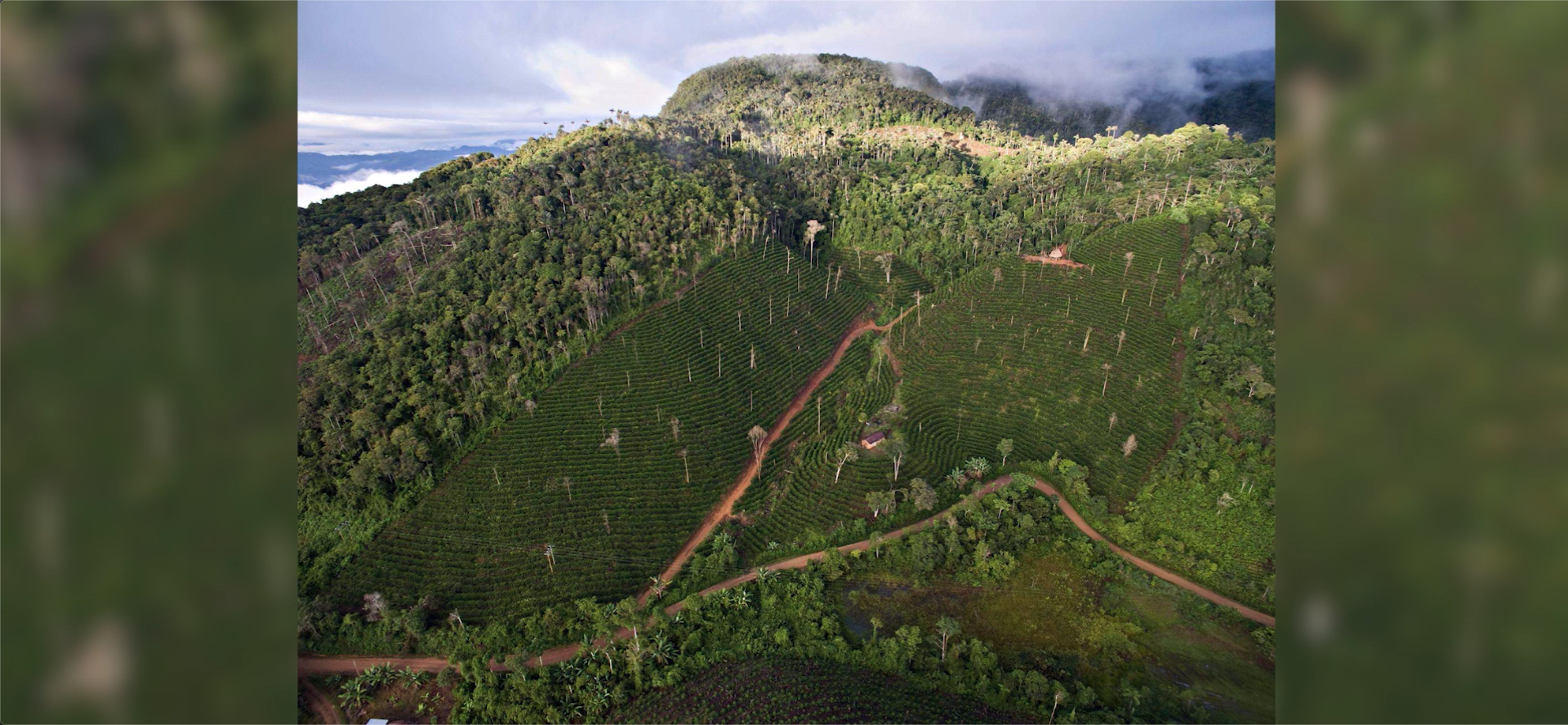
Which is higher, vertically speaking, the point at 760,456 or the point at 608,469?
the point at 760,456

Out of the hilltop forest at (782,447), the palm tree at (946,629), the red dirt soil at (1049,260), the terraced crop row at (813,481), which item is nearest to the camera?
the palm tree at (946,629)

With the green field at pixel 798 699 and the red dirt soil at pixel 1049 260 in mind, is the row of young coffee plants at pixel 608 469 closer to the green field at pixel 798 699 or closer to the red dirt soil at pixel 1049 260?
the green field at pixel 798 699
